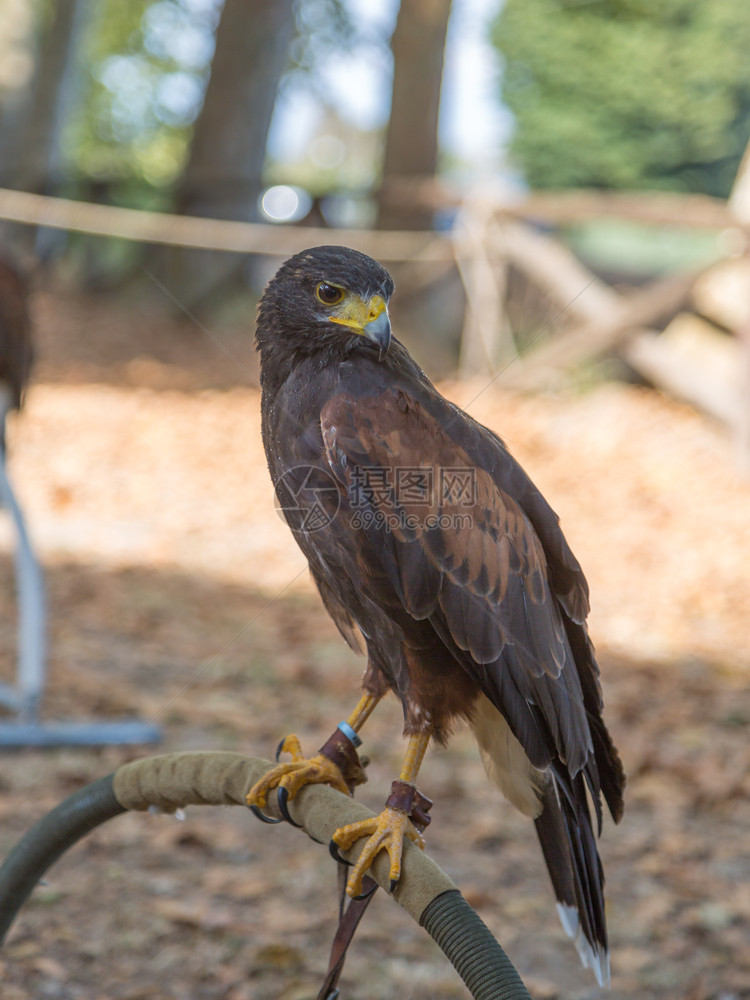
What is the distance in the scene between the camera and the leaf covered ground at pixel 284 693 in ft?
7.77

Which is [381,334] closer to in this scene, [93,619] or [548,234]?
[93,619]

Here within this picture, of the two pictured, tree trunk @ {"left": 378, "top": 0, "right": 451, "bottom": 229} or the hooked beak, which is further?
tree trunk @ {"left": 378, "top": 0, "right": 451, "bottom": 229}

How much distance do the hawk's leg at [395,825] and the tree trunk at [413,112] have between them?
575 centimetres

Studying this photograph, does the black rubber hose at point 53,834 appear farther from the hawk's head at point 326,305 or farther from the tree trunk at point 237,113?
the tree trunk at point 237,113

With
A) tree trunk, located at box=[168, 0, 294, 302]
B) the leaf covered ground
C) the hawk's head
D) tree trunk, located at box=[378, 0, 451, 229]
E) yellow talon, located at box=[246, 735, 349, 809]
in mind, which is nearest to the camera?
the hawk's head

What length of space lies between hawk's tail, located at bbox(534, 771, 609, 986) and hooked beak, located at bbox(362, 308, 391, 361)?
65 centimetres

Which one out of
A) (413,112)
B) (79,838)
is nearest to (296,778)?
(79,838)

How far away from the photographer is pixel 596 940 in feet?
4.52

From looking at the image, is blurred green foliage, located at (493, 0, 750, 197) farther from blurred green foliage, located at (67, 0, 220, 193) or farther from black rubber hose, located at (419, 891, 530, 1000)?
black rubber hose, located at (419, 891, 530, 1000)

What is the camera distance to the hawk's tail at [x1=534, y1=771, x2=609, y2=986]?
1353mm

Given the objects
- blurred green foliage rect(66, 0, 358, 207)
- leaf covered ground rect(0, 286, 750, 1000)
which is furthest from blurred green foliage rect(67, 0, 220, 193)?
leaf covered ground rect(0, 286, 750, 1000)

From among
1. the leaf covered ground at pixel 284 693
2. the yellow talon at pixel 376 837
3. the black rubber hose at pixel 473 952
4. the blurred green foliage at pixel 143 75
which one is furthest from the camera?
the blurred green foliage at pixel 143 75

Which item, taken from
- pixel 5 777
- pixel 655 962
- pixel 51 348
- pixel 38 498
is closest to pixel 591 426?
pixel 655 962

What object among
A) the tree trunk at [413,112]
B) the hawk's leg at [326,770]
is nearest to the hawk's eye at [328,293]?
the hawk's leg at [326,770]
